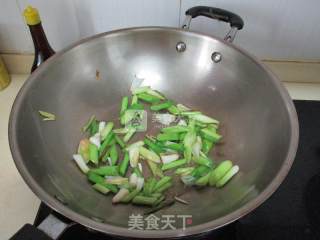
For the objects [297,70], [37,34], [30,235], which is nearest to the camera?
[30,235]

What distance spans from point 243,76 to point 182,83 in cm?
14

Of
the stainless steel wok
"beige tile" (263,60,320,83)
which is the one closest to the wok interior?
the stainless steel wok

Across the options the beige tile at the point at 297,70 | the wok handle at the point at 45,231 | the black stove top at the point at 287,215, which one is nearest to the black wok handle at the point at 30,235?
the wok handle at the point at 45,231

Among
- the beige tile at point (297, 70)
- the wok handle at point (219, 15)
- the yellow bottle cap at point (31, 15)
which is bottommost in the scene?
the beige tile at point (297, 70)

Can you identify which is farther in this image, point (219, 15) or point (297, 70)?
point (297, 70)

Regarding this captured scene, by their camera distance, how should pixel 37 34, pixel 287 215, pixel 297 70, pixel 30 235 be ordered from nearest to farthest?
pixel 30 235
pixel 287 215
pixel 37 34
pixel 297 70

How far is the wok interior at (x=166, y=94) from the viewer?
536 mm

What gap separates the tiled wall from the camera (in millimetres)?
708

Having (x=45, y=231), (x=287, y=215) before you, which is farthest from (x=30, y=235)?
(x=287, y=215)

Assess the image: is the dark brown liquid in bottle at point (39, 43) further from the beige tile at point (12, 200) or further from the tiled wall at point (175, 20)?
the beige tile at point (12, 200)

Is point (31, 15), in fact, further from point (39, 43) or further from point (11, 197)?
point (11, 197)

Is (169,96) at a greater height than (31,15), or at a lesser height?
lesser

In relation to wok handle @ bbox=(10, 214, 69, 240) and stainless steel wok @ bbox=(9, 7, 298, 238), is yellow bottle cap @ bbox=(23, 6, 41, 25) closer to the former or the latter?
stainless steel wok @ bbox=(9, 7, 298, 238)

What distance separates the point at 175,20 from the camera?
0.75 metres
